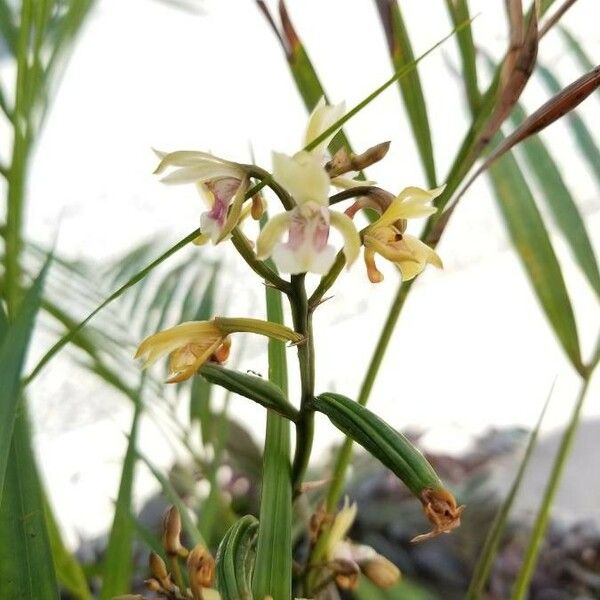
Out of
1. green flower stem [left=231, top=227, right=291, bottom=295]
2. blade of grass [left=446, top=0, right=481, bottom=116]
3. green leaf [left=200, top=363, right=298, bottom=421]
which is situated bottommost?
green leaf [left=200, top=363, right=298, bottom=421]

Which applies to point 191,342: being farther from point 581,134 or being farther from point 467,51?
point 581,134

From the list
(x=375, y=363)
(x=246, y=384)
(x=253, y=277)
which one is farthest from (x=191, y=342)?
(x=253, y=277)

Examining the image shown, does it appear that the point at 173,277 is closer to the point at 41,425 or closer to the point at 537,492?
the point at 537,492

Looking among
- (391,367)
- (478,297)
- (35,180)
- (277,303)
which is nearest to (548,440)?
(391,367)

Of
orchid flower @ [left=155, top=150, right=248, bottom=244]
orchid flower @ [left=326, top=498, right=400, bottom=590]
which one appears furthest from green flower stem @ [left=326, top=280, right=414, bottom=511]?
orchid flower @ [left=155, top=150, right=248, bottom=244]

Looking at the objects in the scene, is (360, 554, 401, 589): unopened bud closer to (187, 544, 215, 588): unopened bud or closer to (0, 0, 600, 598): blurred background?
(187, 544, 215, 588): unopened bud

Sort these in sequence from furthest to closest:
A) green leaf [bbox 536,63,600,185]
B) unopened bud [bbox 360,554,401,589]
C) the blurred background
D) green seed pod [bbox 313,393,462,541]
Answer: the blurred background, green leaf [bbox 536,63,600,185], unopened bud [bbox 360,554,401,589], green seed pod [bbox 313,393,462,541]
